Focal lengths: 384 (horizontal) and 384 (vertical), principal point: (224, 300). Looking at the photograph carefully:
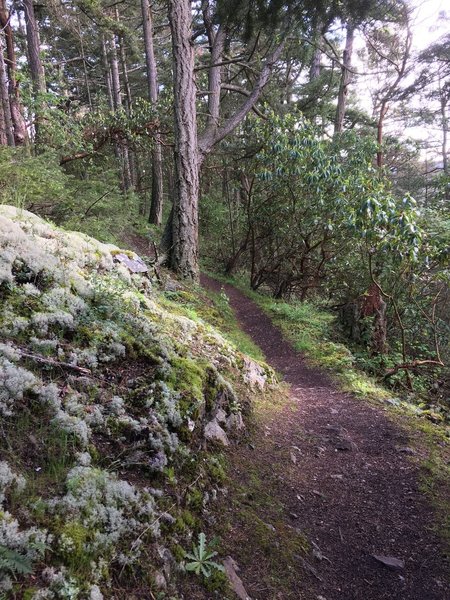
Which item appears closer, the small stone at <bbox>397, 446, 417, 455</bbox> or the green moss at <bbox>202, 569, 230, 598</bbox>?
the green moss at <bbox>202, 569, 230, 598</bbox>

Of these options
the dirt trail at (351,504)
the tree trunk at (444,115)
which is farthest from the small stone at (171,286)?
the tree trunk at (444,115)

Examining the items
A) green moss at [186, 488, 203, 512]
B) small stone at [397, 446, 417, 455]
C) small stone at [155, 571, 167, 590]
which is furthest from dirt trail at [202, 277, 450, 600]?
small stone at [155, 571, 167, 590]

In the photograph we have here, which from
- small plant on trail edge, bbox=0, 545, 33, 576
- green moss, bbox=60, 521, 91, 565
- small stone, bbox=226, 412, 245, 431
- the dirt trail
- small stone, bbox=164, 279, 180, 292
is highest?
small stone, bbox=164, 279, 180, 292

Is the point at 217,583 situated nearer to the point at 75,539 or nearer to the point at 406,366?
the point at 75,539

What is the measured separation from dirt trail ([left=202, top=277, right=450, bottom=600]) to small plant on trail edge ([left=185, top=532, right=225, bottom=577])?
9.1 inches

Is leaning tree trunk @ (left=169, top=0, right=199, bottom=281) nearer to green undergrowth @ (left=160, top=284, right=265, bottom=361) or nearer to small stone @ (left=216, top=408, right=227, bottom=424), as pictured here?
green undergrowth @ (left=160, top=284, right=265, bottom=361)

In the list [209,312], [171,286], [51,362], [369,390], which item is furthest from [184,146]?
[51,362]

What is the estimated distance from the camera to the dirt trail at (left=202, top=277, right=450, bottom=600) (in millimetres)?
2451

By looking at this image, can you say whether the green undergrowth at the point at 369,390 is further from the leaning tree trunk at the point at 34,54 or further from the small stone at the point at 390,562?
the leaning tree trunk at the point at 34,54

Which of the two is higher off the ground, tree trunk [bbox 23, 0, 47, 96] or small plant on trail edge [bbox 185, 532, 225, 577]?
tree trunk [bbox 23, 0, 47, 96]

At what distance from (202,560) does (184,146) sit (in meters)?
7.89

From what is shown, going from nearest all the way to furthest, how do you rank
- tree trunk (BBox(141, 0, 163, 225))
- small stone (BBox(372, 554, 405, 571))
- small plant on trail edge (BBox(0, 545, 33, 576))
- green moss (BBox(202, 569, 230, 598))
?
small plant on trail edge (BBox(0, 545, 33, 576)) < green moss (BBox(202, 569, 230, 598)) < small stone (BBox(372, 554, 405, 571)) < tree trunk (BBox(141, 0, 163, 225))

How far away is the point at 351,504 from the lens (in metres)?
→ 3.24

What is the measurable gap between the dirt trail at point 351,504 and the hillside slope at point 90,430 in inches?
25.5
